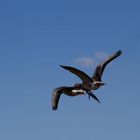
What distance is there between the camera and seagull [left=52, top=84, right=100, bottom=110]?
79.5ft

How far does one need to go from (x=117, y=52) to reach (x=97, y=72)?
287 cm

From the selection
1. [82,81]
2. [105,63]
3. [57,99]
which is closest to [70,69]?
[82,81]

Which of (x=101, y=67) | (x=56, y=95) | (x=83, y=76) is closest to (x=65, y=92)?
(x=56, y=95)

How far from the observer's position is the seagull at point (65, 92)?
79.5 ft

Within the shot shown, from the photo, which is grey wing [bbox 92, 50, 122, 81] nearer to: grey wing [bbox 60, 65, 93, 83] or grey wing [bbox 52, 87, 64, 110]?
grey wing [bbox 60, 65, 93, 83]

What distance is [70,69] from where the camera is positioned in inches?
899

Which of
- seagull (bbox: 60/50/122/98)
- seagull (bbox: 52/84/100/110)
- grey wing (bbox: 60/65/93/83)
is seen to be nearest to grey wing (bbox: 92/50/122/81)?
seagull (bbox: 60/50/122/98)

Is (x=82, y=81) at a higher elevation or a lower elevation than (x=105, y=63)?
lower

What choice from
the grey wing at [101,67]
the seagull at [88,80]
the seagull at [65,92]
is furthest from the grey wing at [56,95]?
the grey wing at [101,67]

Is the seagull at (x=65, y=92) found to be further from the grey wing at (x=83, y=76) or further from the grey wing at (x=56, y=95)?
the grey wing at (x=83, y=76)

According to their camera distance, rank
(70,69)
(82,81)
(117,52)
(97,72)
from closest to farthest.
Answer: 1. (70,69)
2. (82,81)
3. (97,72)
4. (117,52)

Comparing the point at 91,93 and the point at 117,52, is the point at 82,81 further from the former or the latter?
the point at 117,52

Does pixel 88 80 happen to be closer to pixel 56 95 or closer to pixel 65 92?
pixel 65 92

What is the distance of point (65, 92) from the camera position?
25.0 meters
